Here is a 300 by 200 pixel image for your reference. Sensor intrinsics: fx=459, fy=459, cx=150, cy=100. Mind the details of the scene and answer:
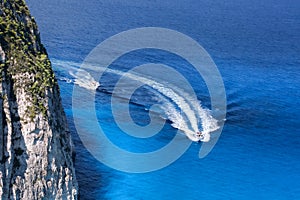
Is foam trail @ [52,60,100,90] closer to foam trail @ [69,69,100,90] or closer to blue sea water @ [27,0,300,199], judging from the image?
foam trail @ [69,69,100,90]

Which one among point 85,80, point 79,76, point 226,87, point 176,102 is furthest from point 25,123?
point 226,87

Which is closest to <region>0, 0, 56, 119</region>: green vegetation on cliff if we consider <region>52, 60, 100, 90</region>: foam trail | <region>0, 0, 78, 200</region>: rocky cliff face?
<region>0, 0, 78, 200</region>: rocky cliff face

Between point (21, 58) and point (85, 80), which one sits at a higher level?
point (85, 80)

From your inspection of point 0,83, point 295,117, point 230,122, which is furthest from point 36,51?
point 295,117

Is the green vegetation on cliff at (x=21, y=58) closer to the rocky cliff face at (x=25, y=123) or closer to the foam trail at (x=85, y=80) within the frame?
the rocky cliff face at (x=25, y=123)

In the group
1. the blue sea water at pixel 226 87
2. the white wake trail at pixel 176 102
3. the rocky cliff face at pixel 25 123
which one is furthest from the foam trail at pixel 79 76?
the rocky cliff face at pixel 25 123

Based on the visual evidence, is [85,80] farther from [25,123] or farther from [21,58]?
[25,123]

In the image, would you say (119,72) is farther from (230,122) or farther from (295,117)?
(295,117)
